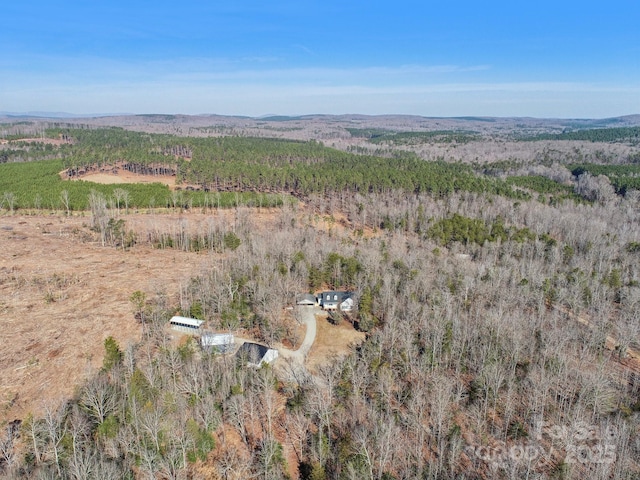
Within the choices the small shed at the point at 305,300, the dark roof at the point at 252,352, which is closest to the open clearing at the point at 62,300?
the dark roof at the point at 252,352

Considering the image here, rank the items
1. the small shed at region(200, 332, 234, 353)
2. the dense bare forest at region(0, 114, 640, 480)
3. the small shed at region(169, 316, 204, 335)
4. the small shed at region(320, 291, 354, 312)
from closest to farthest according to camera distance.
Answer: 1. the dense bare forest at region(0, 114, 640, 480)
2. the small shed at region(200, 332, 234, 353)
3. the small shed at region(169, 316, 204, 335)
4. the small shed at region(320, 291, 354, 312)

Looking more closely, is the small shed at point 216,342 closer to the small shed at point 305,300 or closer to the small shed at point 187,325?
the small shed at point 187,325

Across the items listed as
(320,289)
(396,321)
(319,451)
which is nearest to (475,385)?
(396,321)

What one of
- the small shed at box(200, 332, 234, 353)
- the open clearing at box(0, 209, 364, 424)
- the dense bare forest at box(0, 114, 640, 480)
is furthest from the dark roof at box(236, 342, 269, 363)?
the open clearing at box(0, 209, 364, 424)

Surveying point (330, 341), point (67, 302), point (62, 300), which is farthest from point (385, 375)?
point (62, 300)

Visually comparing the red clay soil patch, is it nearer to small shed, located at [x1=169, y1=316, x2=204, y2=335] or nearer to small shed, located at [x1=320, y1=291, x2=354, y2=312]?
small shed, located at [x1=320, y1=291, x2=354, y2=312]

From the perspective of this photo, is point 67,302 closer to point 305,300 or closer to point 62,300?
point 62,300
